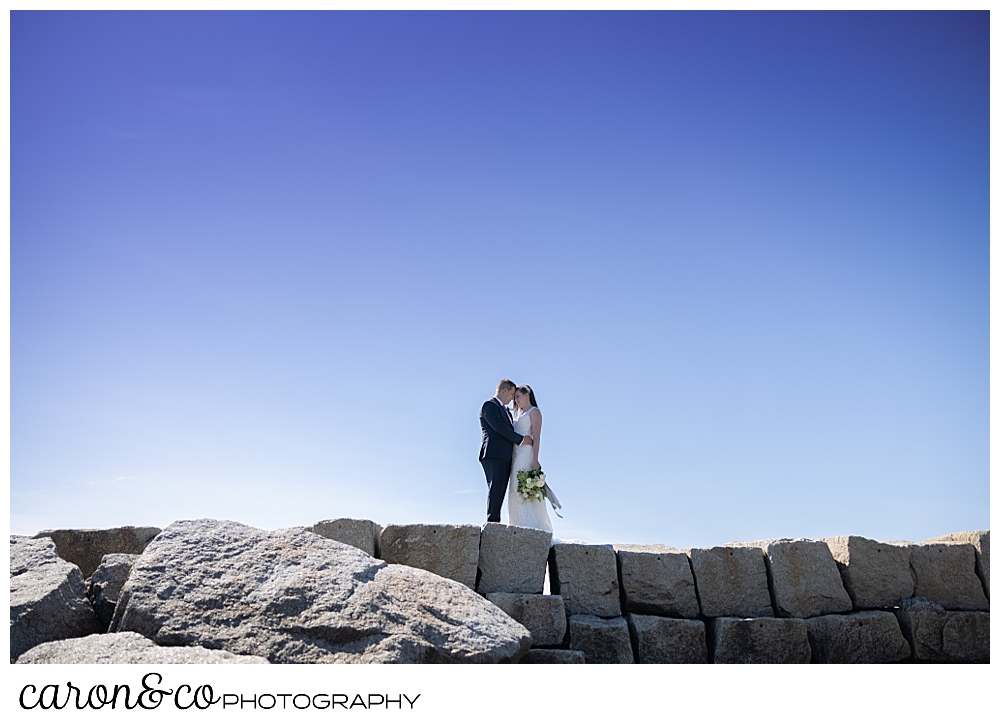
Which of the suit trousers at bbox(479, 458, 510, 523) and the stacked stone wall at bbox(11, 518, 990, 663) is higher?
the suit trousers at bbox(479, 458, 510, 523)

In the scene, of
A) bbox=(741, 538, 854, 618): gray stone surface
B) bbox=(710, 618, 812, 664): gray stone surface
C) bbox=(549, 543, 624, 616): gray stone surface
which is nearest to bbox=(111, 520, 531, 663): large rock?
bbox=(549, 543, 624, 616): gray stone surface

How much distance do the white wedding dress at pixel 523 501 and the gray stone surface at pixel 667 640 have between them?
5.44 ft

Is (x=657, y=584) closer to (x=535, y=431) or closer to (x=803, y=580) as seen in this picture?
(x=803, y=580)

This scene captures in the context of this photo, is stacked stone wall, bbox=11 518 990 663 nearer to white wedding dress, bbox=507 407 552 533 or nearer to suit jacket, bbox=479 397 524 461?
white wedding dress, bbox=507 407 552 533

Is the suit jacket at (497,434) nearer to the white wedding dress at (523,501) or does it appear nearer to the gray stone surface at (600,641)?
the white wedding dress at (523,501)

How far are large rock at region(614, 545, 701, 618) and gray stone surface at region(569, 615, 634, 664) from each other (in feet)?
1.52

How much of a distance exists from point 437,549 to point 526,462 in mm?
2075

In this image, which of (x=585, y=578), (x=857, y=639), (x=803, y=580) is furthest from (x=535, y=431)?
(x=857, y=639)

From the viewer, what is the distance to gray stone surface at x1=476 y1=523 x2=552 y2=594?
7078 millimetres

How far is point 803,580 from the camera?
7621 mm
